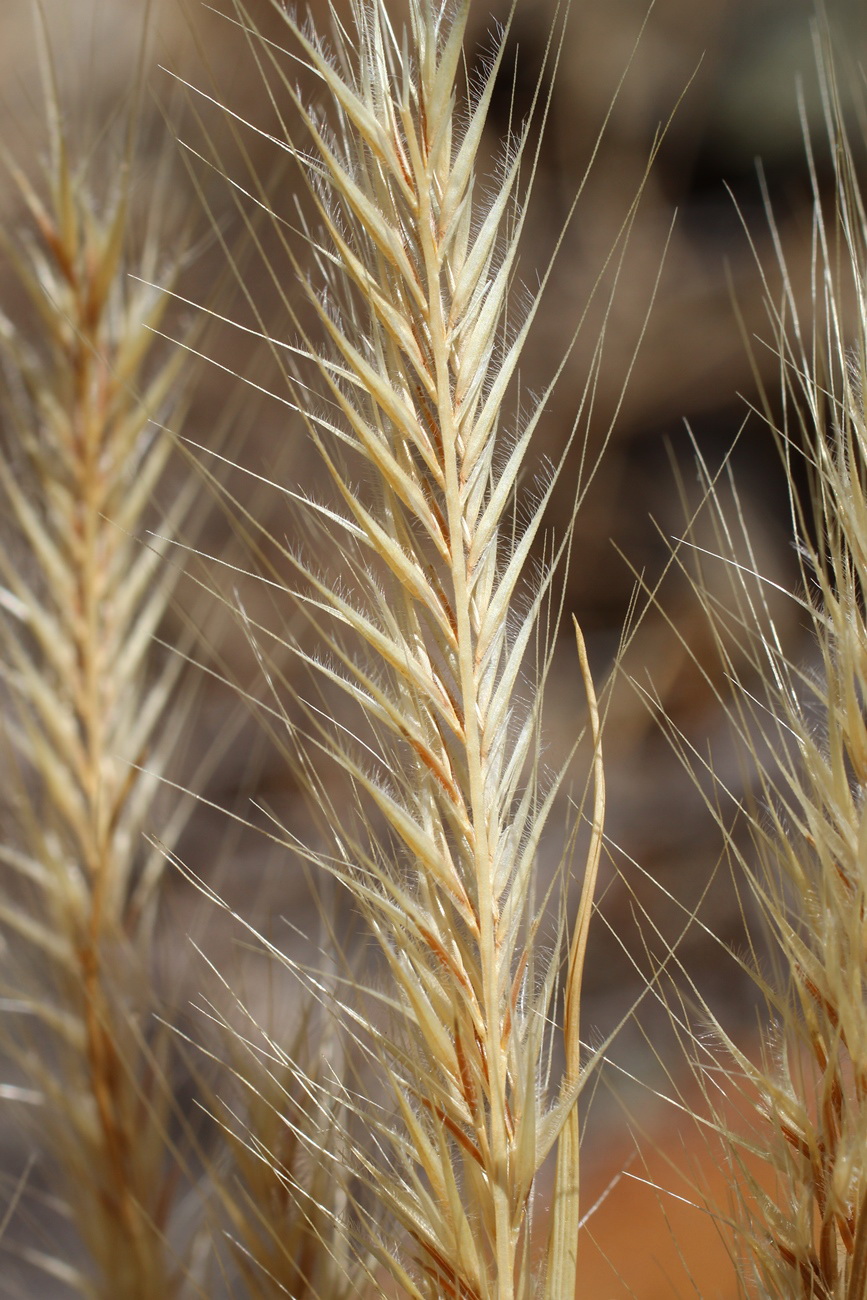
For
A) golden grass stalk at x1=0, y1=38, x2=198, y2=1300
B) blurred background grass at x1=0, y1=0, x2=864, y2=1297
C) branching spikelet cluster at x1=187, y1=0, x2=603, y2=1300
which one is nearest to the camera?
branching spikelet cluster at x1=187, y1=0, x2=603, y2=1300

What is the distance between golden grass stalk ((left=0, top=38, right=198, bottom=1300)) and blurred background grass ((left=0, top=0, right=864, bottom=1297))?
94 cm

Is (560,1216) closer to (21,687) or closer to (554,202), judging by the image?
(21,687)

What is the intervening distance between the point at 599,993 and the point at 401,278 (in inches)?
51.9

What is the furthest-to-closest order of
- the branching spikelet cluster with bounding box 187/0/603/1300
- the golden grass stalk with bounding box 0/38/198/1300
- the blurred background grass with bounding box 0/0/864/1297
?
the blurred background grass with bounding box 0/0/864/1297
the golden grass stalk with bounding box 0/38/198/1300
the branching spikelet cluster with bounding box 187/0/603/1300

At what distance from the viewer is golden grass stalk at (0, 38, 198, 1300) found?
0.39 m

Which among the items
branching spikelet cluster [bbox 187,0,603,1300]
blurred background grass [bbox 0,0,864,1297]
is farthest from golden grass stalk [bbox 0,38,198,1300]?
blurred background grass [bbox 0,0,864,1297]

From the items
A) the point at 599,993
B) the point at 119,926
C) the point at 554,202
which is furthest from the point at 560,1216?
the point at 554,202

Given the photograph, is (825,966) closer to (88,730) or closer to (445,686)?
(445,686)

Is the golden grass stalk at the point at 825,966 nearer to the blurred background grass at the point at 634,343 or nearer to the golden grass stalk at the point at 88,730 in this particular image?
the golden grass stalk at the point at 88,730

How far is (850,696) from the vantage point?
0.93 ft

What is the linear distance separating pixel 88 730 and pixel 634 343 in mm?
1306

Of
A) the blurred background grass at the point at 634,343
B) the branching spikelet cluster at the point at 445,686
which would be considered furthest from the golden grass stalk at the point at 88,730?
the blurred background grass at the point at 634,343

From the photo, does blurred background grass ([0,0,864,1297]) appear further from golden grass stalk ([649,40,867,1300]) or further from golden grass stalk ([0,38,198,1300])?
golden grass stalk ([649,40,867,1300])

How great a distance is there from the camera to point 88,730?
0.42 metres
